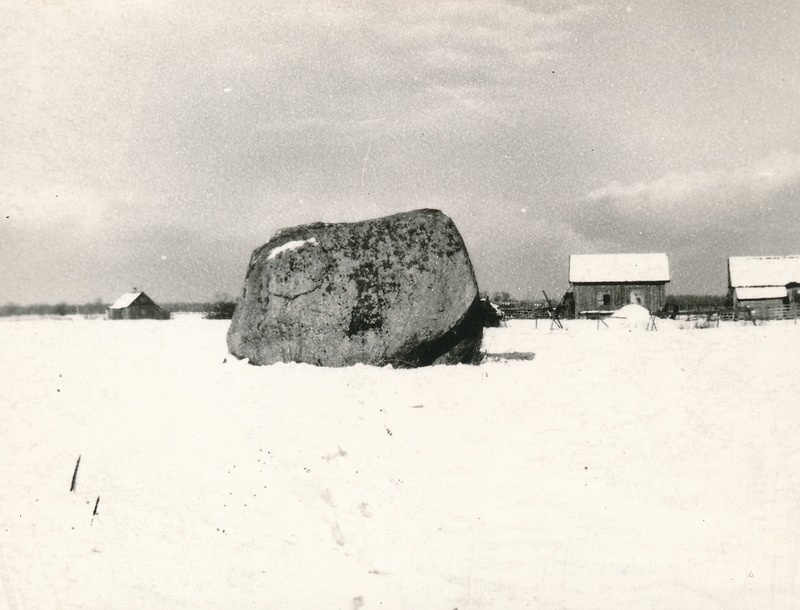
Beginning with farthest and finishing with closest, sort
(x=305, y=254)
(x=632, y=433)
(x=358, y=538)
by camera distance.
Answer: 1. (x=305, y=254)
2. (x=632, y=433)
3. (x=358, y=538)

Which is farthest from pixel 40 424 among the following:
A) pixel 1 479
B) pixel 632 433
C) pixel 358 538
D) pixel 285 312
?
pixel 632 433

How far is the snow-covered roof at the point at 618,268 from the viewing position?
4075 centimetres

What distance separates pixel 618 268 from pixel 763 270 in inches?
407

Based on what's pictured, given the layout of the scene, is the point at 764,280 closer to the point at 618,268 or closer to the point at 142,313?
the point at 618,268

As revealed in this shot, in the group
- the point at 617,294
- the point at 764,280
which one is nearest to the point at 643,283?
the point at 617,294

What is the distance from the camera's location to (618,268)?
136ft

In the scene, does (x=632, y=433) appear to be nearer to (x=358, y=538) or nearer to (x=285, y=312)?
(x=358, y=538)

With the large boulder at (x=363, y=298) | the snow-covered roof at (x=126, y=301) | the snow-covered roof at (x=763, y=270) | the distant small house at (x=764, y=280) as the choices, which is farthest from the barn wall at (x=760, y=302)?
the large boulder at (x=363, y=298)

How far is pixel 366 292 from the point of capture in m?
10.4

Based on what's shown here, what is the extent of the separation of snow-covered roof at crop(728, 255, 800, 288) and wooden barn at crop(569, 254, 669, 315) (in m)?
6.28

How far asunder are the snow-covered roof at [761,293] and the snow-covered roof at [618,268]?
6407 millimetres

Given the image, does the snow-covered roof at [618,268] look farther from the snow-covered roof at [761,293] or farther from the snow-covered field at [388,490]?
the snow-covered field at [388,490]

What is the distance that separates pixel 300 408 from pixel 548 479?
2.80m

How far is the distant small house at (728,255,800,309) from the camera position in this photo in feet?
139
